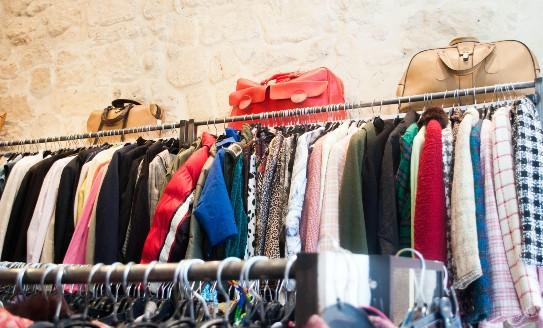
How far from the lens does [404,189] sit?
1.63m

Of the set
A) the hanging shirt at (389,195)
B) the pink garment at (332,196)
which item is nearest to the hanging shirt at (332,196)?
the pink garment at (332,196)

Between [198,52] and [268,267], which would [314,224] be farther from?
[198,52]

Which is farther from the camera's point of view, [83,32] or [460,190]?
[83,32]

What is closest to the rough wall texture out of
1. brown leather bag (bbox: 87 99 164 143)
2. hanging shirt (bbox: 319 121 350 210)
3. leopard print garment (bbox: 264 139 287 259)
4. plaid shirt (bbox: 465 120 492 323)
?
brown leather bag (bbox: 87 99 164 143)

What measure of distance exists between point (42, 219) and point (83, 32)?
1.53m

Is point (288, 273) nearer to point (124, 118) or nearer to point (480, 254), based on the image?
point (480, 254)

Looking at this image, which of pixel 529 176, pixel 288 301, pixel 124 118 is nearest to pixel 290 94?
pixel 124 118

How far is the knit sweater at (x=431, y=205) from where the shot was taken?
146 centimetres

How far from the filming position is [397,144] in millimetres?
1691

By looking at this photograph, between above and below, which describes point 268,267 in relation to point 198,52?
below

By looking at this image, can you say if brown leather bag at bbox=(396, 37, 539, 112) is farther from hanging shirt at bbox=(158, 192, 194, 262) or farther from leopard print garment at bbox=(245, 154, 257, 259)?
hanging shirt at bbox=(158, 192, 194, 262)

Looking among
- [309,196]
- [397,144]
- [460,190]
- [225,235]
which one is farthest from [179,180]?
[460,190]

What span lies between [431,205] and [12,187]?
5.24 ft

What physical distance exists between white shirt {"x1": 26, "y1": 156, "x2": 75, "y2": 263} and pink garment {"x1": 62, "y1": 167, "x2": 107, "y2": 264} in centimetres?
13
